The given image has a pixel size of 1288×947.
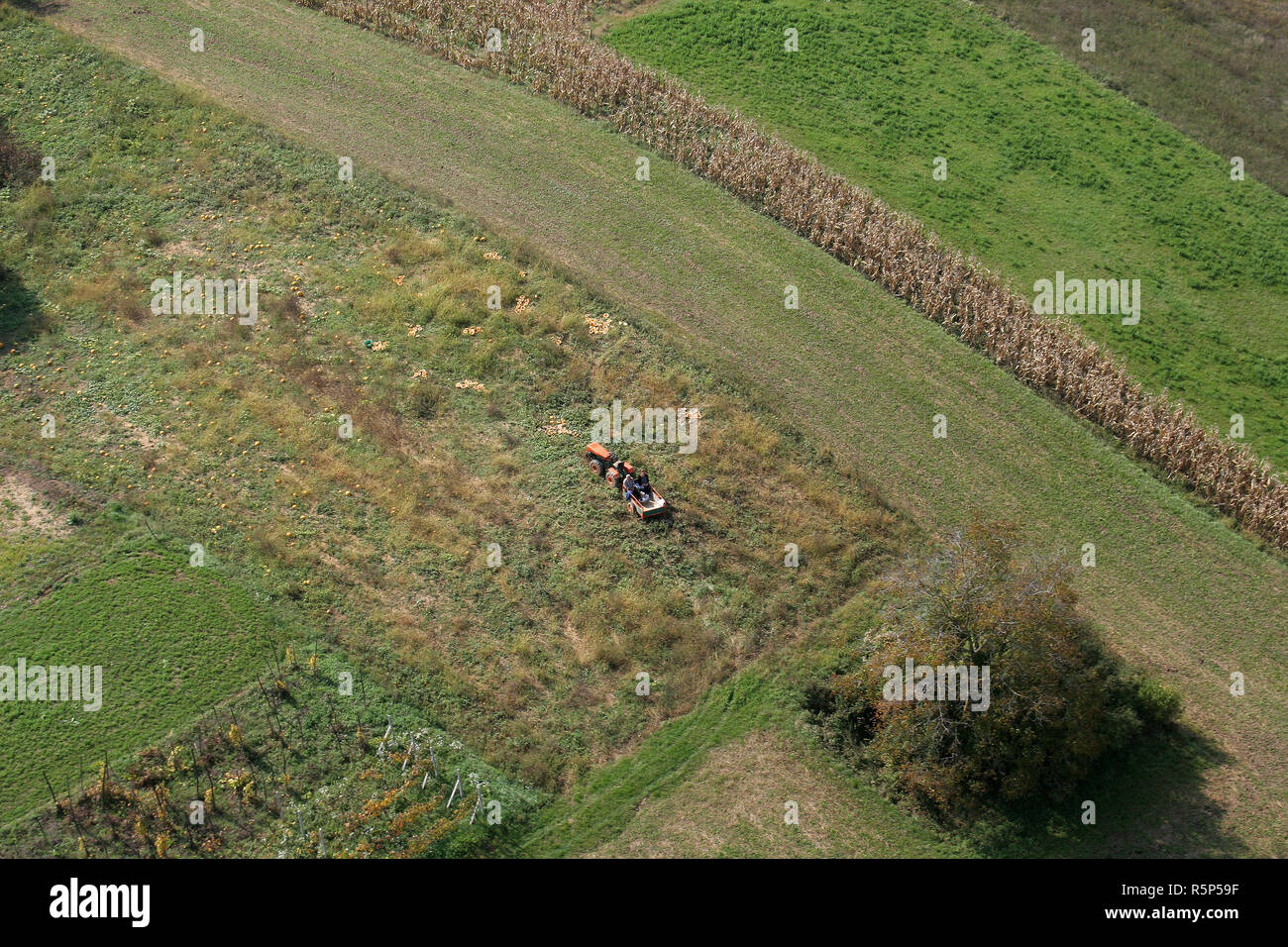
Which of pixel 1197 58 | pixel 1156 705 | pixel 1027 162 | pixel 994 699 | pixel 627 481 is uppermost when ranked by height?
pixel 1197 58

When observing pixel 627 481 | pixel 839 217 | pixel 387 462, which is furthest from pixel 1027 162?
pixel 387 462

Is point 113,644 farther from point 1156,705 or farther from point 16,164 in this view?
point 1156,705

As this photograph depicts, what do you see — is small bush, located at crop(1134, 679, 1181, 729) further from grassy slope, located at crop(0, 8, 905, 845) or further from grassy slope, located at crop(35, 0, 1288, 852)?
grassy slope, located at crop(0, 8, 905, 845)

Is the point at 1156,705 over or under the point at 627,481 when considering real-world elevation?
under

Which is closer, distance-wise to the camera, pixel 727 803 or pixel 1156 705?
pixel 727 803

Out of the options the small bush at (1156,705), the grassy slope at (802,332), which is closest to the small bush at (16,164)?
the grassy slope at (802,332)
